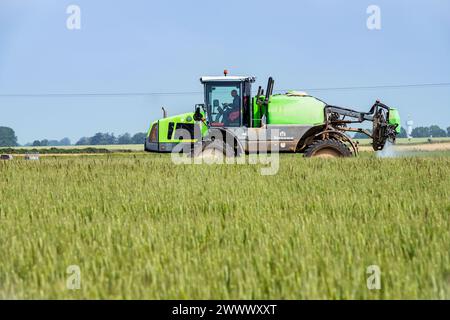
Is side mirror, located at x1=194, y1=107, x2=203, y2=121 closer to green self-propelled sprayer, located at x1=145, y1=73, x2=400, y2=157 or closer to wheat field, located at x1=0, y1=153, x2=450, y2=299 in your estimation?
green self-propelled sprayer, located at x1=145, y1=73, x2=400, y2=157

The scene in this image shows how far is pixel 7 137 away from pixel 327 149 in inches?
6681

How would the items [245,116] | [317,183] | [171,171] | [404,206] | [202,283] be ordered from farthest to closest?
[245,116]
[171,171]
[317,183]
[404,206]
[202,283]

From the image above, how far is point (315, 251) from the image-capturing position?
4.59m

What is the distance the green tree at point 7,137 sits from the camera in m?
169

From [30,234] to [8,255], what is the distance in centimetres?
74

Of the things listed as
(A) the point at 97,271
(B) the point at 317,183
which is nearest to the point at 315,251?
(A) the point at 97,271

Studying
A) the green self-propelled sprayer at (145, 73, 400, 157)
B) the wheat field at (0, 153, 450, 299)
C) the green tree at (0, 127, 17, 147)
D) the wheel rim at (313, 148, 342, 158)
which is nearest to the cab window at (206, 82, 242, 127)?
the green self-propelled sprayer at (145, 73, 400, 157)

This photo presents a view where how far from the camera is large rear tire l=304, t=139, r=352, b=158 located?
56.9 ft

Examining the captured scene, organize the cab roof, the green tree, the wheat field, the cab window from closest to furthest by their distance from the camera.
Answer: the wheat field < the cab roof < the cab window < the green tree

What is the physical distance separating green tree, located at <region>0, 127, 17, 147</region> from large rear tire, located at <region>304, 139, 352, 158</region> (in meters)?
165

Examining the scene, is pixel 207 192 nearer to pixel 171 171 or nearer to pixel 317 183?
pixel 317 183

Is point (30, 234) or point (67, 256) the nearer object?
point (67, 256)

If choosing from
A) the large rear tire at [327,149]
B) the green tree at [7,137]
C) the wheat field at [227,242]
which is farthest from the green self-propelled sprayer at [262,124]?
the green tree at [7,137]

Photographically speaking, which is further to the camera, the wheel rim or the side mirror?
the wheel rim
